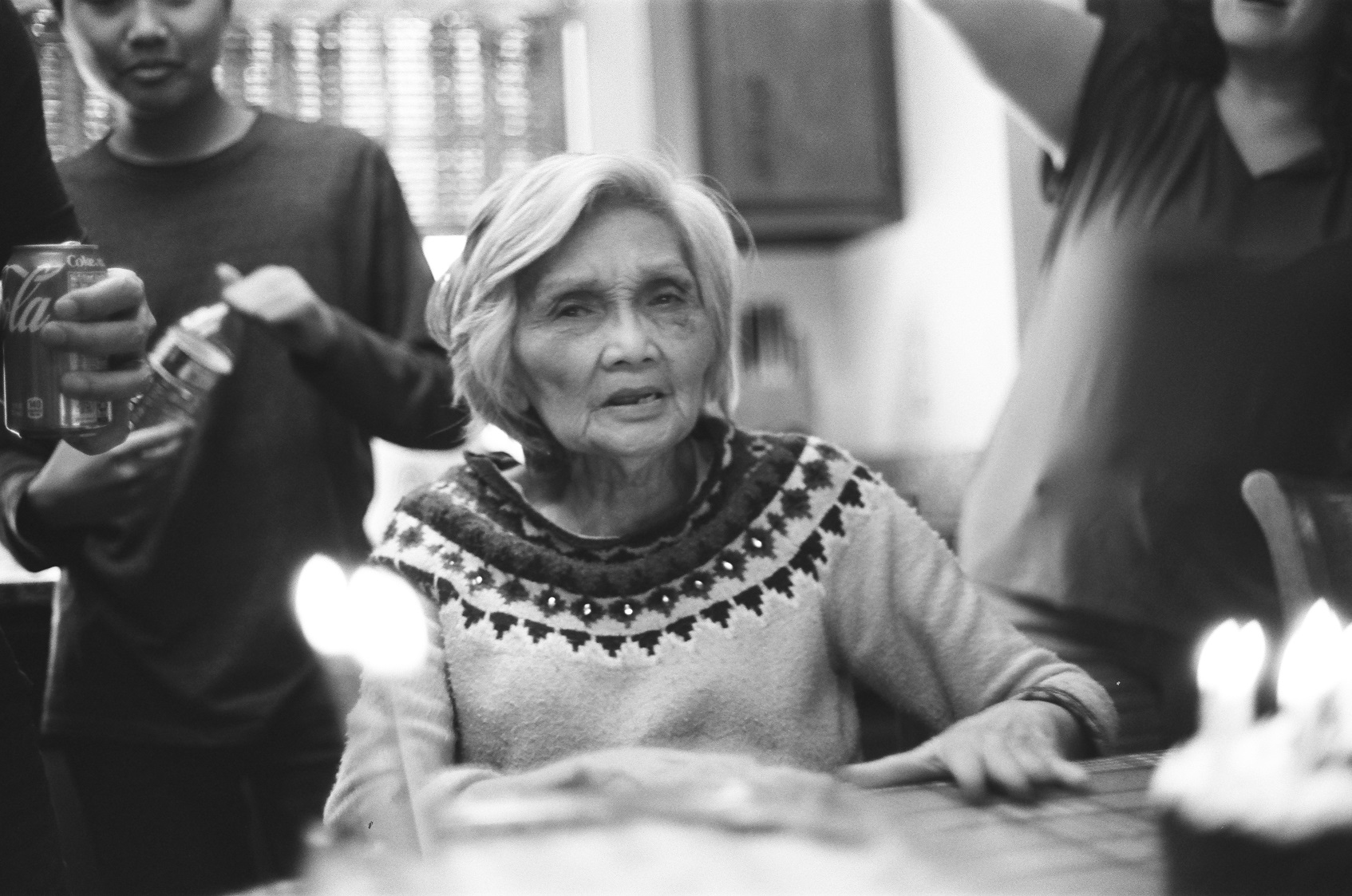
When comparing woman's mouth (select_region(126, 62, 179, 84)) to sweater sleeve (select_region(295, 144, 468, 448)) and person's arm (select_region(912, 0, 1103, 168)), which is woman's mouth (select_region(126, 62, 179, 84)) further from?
person's arm (select_region(912, 0, 1103, 168))

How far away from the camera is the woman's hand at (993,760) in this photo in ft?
3.03

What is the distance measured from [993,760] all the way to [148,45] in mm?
1316

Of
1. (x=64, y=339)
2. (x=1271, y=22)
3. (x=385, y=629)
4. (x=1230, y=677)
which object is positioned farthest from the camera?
(x=1271, y=22)

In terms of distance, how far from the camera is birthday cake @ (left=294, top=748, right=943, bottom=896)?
0.57 metres

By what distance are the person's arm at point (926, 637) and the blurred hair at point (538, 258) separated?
0.24m

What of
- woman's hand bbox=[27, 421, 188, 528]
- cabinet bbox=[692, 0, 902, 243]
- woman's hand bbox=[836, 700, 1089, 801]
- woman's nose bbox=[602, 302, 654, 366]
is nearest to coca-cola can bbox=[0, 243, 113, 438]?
woman's hand bbox=[27, 421, 188, 528]

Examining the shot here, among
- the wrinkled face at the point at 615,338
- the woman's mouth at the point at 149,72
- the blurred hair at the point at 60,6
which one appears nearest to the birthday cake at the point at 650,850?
the wrinkled face at the point at 615,338

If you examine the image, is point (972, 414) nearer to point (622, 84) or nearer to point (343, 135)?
point (622, 84)

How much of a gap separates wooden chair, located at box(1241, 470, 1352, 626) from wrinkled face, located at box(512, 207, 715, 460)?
0.61 m

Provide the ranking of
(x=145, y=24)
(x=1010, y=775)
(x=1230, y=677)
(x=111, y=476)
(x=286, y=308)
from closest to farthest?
(x=1230, y=677), (x=1010, y=775), (x=111, y=476), (x=286, y=308), (x=145, y=24)

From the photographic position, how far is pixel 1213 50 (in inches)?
69.1

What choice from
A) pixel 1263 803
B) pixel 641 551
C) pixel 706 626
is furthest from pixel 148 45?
pixel 1263 803

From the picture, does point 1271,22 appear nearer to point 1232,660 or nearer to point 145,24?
point 1232,660

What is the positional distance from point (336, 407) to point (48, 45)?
296 cm
